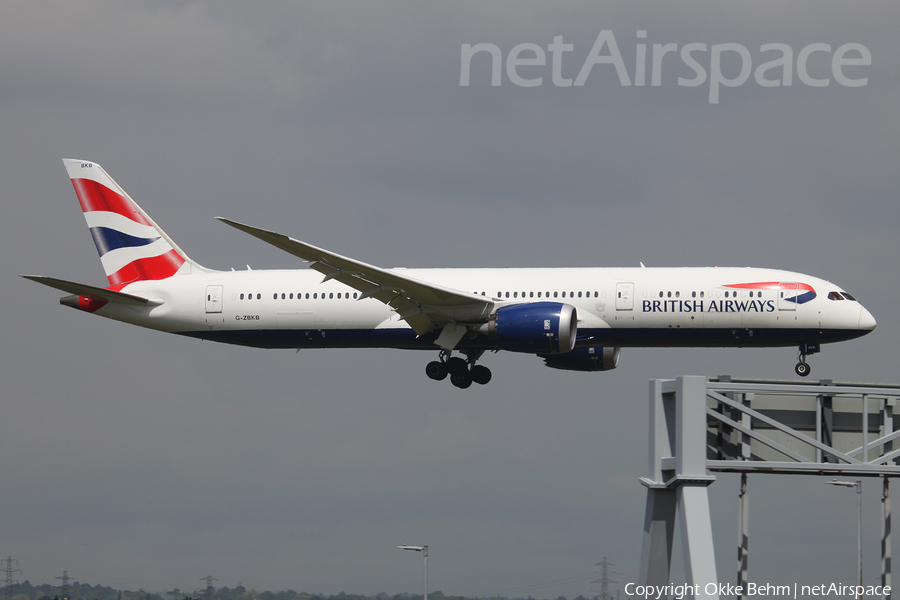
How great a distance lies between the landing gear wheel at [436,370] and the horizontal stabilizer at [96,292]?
37.6 feet

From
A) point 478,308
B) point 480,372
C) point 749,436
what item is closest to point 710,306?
point 478,308

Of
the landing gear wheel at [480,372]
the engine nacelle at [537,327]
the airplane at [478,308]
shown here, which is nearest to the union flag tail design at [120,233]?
the airplane at [478,308]

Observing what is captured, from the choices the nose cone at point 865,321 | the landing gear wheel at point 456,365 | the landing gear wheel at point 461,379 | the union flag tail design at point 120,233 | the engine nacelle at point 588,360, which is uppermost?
the union flag tail design at point 120,233

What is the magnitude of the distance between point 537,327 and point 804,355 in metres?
9.89

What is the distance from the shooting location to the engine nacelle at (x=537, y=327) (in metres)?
36.8

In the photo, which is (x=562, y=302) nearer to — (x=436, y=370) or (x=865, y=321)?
(x=436, y=370)

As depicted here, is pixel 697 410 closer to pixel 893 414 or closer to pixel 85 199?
pixel 893 414

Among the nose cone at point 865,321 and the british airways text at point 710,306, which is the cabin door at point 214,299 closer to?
the british airways text at point 710,306

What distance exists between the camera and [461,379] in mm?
43188

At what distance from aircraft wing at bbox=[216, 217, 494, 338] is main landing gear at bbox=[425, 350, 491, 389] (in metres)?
2.02

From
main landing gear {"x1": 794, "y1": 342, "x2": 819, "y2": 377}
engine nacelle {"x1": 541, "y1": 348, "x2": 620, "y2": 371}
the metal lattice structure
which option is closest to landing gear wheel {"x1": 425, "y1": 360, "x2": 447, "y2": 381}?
engine nacelle {"x1": 541, "y1": 348, "x2": 620, "y2": 371}

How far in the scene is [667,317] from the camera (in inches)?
1499

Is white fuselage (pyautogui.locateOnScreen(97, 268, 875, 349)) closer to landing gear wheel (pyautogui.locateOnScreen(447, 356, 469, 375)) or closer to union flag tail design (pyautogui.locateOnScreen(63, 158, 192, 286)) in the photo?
landing gear wheel (pyautogui.locateOnScreen(447, 356, 469, 375))

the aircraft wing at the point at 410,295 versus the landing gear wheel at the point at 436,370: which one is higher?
the aircraft wing at the point at 410,295
